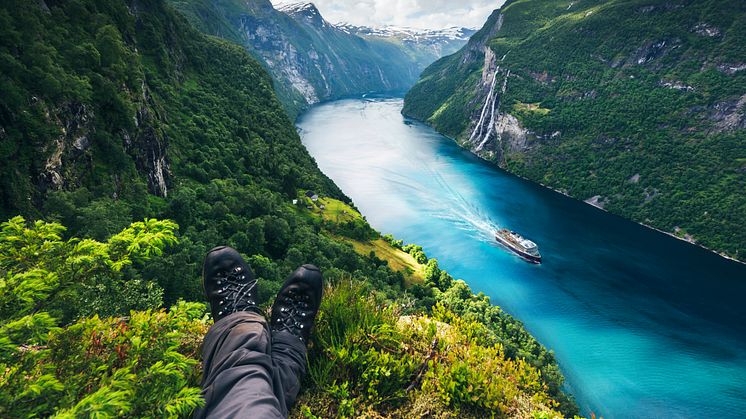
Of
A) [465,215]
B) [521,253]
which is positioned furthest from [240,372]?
[465,215]

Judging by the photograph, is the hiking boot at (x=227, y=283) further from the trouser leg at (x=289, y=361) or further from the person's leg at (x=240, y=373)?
the person's leg at (x=240, y=373)

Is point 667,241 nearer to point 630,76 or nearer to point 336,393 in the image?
point 630,76

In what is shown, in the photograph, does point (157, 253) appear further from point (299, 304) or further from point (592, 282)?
point (592, 282)

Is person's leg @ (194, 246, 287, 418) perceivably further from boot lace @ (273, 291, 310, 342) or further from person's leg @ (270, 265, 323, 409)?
boot lace @ (273, 291, 310, 342)

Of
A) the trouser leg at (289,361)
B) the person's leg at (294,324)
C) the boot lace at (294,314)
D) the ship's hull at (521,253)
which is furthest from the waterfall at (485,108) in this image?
the trouser leg at (289,361)

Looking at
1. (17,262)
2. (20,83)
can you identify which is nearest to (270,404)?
(17,262)

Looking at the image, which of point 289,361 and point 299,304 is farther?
point 299,304

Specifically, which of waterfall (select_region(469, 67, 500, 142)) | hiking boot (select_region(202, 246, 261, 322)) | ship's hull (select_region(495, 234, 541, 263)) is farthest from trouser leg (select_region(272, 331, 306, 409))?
→ waterfall (select_region(469, 67, 500, 142))
